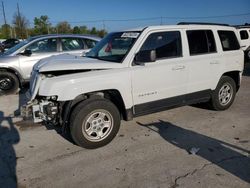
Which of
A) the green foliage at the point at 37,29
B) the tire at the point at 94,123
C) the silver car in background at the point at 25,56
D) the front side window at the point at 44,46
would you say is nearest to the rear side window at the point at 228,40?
the tire at the point at 94,123

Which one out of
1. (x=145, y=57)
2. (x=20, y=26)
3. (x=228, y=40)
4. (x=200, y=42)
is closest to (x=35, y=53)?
(x=145, y=57)

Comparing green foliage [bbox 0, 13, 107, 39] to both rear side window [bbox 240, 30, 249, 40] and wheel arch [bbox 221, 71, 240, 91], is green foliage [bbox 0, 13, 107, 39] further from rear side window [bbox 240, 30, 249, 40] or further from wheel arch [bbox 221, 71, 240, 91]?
wheel arch [bbox 221, 71, 240, 91]

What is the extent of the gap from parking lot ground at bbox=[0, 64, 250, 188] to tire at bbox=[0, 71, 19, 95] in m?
2.97

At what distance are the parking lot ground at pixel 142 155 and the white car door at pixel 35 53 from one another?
3.02 meters

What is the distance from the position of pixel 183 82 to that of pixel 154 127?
3.36 ft

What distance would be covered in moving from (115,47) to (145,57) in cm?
79

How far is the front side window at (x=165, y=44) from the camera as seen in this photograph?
16.7ft

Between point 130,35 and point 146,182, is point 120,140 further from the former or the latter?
point 130,35

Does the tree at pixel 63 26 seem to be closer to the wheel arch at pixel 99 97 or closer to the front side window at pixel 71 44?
the front side window at pixel 71 44

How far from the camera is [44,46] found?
9078 mm

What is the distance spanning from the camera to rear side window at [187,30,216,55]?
5.59 m

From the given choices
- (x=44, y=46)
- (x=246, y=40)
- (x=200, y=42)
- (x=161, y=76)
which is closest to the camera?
(x=161, y=76)

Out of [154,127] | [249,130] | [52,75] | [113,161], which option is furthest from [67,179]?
[249,130]

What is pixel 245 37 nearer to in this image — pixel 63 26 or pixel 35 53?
pixel 35 53
